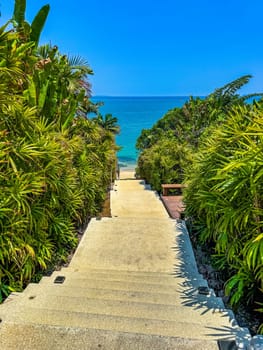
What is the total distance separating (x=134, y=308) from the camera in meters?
2.53

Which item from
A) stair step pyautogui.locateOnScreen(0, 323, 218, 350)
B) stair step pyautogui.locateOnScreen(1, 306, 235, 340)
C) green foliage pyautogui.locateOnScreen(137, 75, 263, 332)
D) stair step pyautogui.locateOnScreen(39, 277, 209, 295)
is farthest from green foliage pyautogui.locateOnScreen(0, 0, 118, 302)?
green foliage pyautogui.locateOnScreen(137, 75, 263, 332)

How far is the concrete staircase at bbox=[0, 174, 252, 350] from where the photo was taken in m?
2.00

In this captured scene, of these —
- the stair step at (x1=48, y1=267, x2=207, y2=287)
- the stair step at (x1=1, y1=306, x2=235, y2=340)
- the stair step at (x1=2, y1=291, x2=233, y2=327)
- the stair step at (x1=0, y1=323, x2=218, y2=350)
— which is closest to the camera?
the stair step at (x1=0, y1=323, x2=218, y2=350)

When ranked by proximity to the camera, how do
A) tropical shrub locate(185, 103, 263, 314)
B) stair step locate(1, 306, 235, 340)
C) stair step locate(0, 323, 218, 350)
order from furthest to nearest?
tropical shrub locate(185, 103, 263, 314)
stair step locate(1, 306, 235, 340)
stair step locate(0, 323, 218, 350)

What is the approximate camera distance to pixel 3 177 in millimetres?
3031

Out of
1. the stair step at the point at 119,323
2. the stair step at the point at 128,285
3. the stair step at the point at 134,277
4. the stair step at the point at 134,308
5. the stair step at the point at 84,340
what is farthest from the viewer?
the stair step at the point at 134,277

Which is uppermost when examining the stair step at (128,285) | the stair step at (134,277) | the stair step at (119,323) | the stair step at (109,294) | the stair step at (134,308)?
the stair step at (119,323)

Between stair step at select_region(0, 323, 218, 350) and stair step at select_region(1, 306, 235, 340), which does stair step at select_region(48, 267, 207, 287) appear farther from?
stair step at select_region(0, 323, 218, 350)

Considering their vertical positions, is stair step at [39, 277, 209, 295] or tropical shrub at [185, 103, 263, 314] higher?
tropical shrub at [185, 103, 263, 314]

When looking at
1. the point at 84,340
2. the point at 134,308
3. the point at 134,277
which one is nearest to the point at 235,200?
the point at 134,308

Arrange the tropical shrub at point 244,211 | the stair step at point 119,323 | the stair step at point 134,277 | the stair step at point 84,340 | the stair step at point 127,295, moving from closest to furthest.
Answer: the stair step at point 84,340 < the stair step at point 119,323 < the tropical shrub at point 244,211 < the stair step at point 127,295 < the stair step at point 134,277

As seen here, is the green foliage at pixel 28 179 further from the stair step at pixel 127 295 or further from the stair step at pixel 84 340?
the stair step at pixel 84 340

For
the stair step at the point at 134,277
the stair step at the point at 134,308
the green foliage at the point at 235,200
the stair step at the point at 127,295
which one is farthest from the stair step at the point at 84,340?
the stair step at the point at 134,277

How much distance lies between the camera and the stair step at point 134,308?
2.38 m
